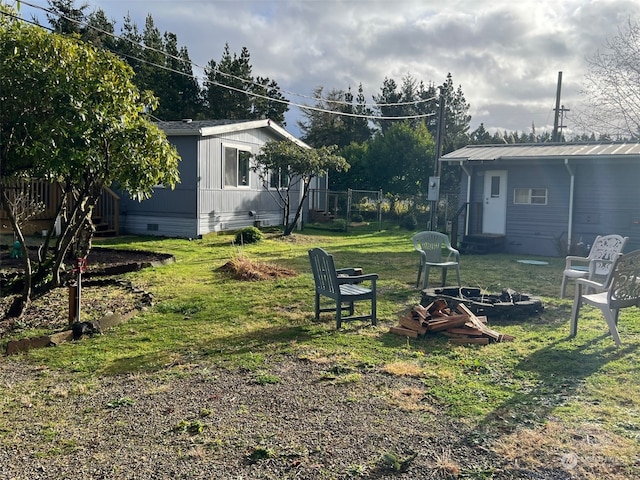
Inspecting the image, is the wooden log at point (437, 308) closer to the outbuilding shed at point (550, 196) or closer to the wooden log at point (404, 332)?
the wooden log at point (404, 332)

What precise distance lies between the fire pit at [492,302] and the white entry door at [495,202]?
813cm

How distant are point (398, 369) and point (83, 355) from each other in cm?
282

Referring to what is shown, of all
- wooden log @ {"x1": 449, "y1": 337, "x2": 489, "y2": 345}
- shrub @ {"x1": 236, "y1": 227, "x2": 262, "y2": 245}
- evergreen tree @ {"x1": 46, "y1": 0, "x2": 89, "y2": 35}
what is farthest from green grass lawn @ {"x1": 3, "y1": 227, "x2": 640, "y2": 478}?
evergreen tree @ {"x1": 46, "y1": 0, "x2": 89, "y2": 35}

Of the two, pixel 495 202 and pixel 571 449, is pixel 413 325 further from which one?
pixel 495 202

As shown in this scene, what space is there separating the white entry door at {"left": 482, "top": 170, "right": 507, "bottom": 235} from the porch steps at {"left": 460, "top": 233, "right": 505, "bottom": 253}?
50 cm

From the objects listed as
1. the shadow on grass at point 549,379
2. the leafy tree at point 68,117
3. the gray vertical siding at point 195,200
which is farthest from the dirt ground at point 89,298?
the gray vertical siding at point 195,200

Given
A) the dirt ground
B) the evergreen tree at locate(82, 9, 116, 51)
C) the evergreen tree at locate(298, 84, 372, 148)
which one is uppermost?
the evergreen tree at locate(82, 9, 116, 51)

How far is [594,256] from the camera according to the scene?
8.05 meters

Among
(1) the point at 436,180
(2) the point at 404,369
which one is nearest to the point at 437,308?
(2) the point at 404,369

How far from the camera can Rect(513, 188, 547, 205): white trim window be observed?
1401 centimetres

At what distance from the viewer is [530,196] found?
14164 mm

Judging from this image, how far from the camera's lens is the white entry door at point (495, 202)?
47.6 feet

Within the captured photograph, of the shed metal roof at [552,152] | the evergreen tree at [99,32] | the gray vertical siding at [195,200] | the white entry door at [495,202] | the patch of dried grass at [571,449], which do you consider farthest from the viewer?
the evergreen tree at [99,32]

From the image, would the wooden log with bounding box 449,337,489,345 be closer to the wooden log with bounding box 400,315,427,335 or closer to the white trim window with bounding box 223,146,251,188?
the wooden log with bounding box 400,315,427,335
